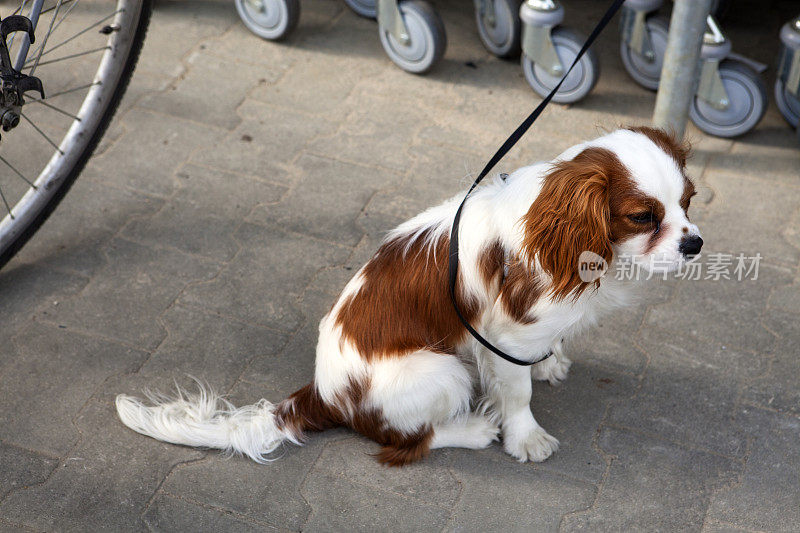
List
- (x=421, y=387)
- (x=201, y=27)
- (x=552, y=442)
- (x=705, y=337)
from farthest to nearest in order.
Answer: (x=201, y=27) → (x=705, y=337) → (x=552, y=442) → (x=421, y=387)

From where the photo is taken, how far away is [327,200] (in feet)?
A: 12.7

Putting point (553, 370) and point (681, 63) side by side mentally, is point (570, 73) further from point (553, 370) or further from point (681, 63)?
point (553, 370)

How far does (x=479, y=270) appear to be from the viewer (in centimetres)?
247

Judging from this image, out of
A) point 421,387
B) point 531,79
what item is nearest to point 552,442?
point 421,387

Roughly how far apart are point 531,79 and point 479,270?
2.18 metres

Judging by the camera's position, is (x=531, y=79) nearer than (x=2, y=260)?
No

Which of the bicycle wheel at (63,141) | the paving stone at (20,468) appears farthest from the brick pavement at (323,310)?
the bicycle wheel at (63,141)

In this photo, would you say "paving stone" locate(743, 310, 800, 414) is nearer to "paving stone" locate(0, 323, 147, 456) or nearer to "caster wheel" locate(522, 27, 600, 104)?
"caster wheel" locate(522, 27, 600, 104)

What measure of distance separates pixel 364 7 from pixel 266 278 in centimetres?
209

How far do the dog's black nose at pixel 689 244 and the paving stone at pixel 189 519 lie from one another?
57.5 inches

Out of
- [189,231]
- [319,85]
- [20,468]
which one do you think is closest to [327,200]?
[189,231]

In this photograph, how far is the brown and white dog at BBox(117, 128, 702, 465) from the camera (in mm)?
2258

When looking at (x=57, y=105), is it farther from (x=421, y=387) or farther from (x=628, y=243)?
(x=628, y=243)

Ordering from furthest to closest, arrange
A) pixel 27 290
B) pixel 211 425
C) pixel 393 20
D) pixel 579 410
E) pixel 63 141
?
pixel 393 20 → pixel 63 141 → pixel 27 290 → pixel 579 410 → pixel 211 425
